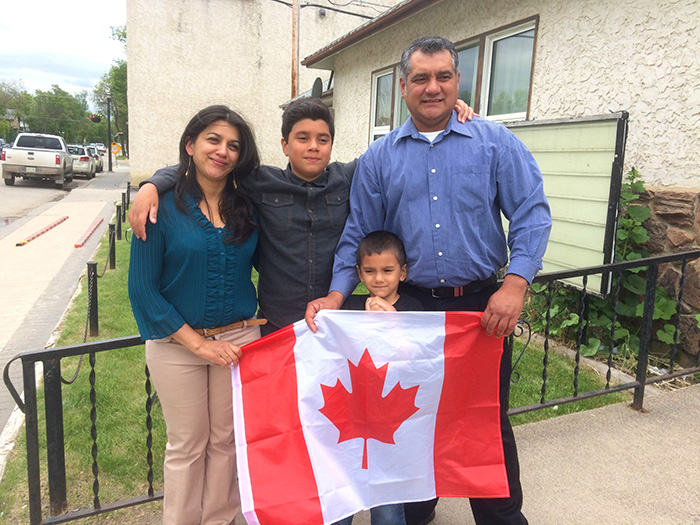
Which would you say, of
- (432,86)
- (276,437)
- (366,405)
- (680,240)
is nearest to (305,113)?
(432,86)

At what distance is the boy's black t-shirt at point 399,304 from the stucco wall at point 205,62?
20.3 m

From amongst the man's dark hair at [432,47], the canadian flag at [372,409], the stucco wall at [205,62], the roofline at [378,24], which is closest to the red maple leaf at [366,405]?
the canadian flag at [372,409]

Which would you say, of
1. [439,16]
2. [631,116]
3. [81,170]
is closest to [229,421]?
[631,116]

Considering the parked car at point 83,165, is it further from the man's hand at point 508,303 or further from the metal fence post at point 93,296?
the man's hand at point 508,303

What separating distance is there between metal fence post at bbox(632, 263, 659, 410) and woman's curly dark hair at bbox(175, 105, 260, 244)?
288cm

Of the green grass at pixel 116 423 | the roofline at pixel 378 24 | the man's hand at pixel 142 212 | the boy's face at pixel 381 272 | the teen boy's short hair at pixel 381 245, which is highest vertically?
the roofline at pixel 378 24

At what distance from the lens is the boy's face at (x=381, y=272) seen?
2.25 m

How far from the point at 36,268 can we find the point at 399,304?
8680 millimetres

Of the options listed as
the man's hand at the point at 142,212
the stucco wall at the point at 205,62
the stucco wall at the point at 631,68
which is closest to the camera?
the man's hand at the point at 142,212

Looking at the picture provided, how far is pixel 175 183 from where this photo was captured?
87.0 inches

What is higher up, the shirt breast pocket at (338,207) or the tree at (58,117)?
the tree at (58,117)

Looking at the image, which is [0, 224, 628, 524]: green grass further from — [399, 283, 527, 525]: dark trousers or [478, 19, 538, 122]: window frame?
[478, 19, 538, 122]: window frame

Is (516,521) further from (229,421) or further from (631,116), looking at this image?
(631,116)

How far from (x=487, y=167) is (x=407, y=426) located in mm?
1147
